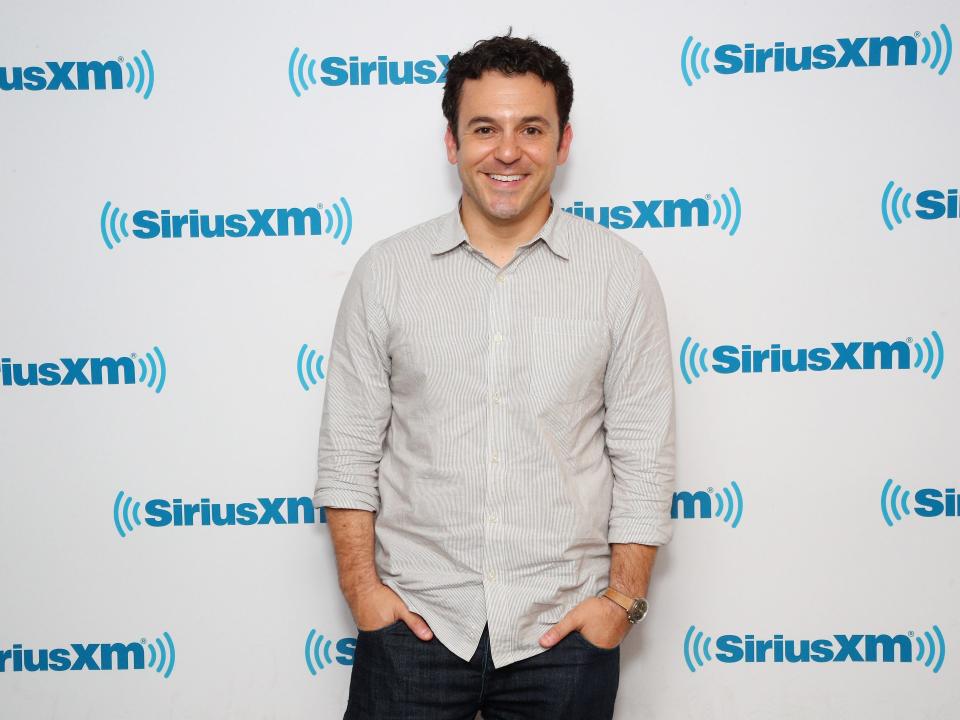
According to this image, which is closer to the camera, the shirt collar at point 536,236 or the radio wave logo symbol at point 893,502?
the shirt collar at point 536,236

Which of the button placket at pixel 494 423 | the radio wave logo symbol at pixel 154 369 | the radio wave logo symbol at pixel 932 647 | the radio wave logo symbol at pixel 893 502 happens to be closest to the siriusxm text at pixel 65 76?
the radio wave logo symbol at pixel 154 369

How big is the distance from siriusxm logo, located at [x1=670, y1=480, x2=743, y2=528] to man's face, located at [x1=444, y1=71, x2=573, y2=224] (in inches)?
36.0

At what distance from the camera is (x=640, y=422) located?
1701mm

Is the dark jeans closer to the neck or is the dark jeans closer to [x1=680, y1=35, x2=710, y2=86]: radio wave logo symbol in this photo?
the neck

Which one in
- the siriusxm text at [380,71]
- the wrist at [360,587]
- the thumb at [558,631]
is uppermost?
the siriusxm text at [380,71]

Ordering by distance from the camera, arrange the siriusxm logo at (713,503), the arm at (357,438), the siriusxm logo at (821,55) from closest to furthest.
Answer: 1. the arm at (357,438)
2. the siriusxm logo at (821,55)
3. the siriusxm logo at (713,503)

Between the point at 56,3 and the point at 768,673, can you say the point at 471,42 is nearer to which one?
the point at 56,3

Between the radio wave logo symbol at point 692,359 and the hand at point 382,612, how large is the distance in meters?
0.93

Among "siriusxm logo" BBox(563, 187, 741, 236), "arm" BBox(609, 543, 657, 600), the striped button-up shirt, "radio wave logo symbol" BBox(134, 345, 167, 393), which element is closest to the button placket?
the striped button-up shirt

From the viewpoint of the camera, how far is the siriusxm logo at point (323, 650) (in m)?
2.16

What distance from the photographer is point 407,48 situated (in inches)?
79.3

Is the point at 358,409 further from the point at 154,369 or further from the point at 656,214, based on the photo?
the point at 656,214

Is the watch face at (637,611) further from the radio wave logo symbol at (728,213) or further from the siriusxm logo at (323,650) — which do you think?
the radio wave logo symbol at (728,213)

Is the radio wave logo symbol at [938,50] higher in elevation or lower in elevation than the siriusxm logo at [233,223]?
higher
